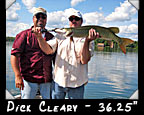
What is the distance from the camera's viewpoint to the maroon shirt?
10.4 ft

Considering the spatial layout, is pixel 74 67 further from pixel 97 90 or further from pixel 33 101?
pixel 97 90

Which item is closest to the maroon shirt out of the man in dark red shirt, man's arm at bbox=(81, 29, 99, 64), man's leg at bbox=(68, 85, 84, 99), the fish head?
the man in dark red shirt

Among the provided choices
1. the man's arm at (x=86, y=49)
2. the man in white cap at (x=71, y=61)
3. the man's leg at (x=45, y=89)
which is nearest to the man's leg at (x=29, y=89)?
the man's leg at (x=45, y=89)

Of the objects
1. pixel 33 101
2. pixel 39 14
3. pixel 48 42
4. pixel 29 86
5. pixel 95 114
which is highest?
pixel 39 14

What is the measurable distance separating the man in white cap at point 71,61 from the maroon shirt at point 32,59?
17 centimetres

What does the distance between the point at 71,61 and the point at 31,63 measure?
31.3 inches

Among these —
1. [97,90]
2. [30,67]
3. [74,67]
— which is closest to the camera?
[74,67]

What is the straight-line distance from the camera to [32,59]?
318 cm

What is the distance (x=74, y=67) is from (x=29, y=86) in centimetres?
96

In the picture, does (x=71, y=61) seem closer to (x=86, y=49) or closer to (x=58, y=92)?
(x=86, y=49)

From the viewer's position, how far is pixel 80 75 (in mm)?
3033

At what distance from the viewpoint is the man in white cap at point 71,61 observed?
2994 millimetres

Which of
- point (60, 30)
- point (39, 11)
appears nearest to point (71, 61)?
point (60, 30)
